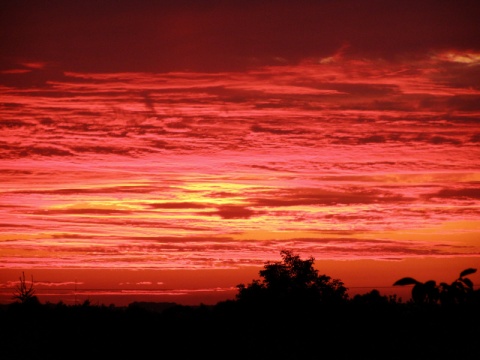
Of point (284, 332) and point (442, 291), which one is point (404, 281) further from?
point (284, 332)

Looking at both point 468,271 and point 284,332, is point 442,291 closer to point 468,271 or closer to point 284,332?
point 468,271

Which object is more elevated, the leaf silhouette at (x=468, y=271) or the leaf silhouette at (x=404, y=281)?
the leaf silhouette at (x=468, y=271)

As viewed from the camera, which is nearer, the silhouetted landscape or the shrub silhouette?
the shrub silhouette

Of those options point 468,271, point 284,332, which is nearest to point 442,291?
point 468,271

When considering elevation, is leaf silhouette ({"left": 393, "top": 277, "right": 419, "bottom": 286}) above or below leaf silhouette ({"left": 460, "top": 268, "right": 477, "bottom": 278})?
below

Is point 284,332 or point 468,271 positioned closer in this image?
point 468,271

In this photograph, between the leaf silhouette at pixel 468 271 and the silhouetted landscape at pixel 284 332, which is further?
the silhouetted landscape at pixel 284 332

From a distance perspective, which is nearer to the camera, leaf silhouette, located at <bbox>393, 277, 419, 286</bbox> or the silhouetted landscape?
leaf silhouette, located at <bbox>393, 277, 419, 286</bbox>

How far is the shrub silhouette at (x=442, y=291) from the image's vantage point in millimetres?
5961

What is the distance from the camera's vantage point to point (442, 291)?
632 cm

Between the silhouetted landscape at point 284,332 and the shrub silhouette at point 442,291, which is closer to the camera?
the shrub silhouette at point 442,291

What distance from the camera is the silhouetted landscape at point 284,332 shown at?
27.1ft

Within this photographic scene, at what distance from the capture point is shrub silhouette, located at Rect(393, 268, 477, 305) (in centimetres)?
596

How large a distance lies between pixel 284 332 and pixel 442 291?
48.3 ft
